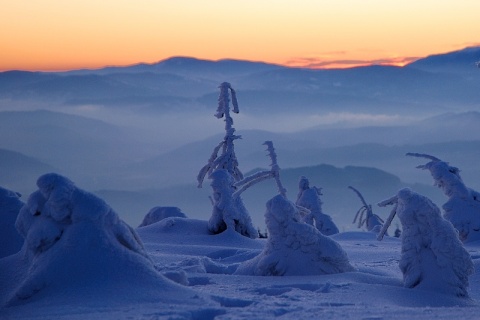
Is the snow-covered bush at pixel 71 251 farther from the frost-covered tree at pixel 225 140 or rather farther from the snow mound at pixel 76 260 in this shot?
the frost-covered tree at pixel 225 140

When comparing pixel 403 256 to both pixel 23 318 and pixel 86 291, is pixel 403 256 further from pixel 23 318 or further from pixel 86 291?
pixel 23 318

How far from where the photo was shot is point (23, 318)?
25.9ft

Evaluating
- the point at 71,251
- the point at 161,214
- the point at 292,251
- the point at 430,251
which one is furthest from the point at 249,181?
the point at 71,251

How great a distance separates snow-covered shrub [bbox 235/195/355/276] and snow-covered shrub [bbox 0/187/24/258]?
3.75 m

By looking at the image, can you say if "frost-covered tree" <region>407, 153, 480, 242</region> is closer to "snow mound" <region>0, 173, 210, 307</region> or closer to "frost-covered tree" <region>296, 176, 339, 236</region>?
"frost-covered tree" <region>296, 176, 339, 236</region>

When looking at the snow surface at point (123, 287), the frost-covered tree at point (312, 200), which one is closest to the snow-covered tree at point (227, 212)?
the frost-covered tree at point (312, 200)

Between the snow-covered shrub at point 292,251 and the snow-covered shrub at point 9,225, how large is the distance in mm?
3748

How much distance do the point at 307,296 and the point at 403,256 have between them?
246 cm

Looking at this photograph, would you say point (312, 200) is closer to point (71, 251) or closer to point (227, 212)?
point (227, 212)

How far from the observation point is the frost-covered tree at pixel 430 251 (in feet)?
36.5

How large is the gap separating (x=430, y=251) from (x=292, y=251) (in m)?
2.24

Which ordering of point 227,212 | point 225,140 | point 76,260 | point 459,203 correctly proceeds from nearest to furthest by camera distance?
point 76,260, point 227,212, point 459,203, point 225,140

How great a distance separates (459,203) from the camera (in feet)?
77.7

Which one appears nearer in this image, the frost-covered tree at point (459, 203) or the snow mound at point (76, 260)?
the snow mound at point (76, 260)
